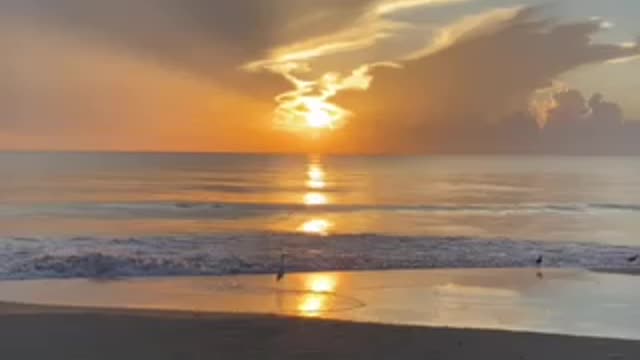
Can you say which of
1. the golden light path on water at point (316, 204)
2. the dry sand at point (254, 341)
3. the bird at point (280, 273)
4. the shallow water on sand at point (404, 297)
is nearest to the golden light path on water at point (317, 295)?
the shallow water on sand at point (404, 297)

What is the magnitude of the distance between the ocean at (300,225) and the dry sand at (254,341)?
3.68m

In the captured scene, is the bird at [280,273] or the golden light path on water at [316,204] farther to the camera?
the golden light path on water at [316,204]

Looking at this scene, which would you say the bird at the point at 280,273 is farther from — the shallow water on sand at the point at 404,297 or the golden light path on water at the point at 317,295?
the golden light path on water at the point at 317,295

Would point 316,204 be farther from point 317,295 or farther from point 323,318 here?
point 323,318

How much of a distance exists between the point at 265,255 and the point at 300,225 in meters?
7.25

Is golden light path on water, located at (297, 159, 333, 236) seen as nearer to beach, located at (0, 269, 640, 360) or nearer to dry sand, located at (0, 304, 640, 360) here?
beach, located at (0, 269, 640, 360)

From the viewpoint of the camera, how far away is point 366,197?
3203 cm

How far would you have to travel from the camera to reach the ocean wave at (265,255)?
11430 mm

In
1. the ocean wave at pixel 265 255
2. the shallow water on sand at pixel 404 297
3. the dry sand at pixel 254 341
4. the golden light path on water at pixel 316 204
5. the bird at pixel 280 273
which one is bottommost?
the dry sand at pixel 254 341

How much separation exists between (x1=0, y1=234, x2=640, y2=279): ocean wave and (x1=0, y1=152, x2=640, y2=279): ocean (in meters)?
0.03

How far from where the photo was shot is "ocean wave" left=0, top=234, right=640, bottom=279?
11430 mm

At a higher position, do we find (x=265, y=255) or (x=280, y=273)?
(x=265, y=255)

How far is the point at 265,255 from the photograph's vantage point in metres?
13.1

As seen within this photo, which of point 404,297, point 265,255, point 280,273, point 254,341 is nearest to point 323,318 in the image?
point 254,341
